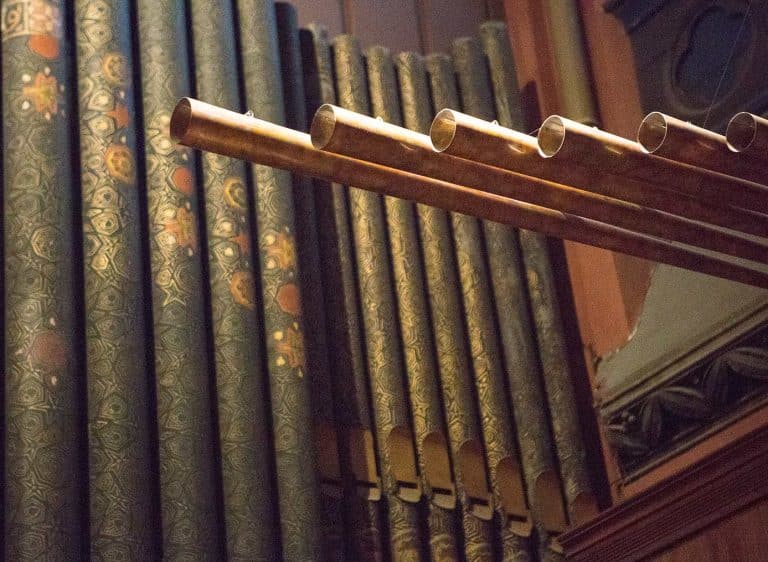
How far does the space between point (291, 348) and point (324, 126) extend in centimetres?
151

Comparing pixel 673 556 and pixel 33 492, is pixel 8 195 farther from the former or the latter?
pixel 673 556

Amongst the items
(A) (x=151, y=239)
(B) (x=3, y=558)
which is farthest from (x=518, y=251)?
(B) (x=3, y=558)

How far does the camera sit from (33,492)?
301 cm

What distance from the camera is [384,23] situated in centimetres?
459

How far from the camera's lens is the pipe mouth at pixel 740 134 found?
2.15m

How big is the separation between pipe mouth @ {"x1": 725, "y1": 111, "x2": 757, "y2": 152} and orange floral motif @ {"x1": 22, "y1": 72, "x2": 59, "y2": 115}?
198cm

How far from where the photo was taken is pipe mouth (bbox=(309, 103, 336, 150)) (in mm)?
2049

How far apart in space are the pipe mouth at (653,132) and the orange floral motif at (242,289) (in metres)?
1.56

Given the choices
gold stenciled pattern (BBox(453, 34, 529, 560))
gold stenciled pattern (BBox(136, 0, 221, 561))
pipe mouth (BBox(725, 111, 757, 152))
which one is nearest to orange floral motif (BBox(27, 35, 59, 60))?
gold stenciled pattern (BBox(136, 0, 221, 561))

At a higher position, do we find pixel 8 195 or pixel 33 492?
pixel 8 195

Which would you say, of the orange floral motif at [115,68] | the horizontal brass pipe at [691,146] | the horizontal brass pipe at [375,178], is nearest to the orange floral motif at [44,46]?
the orange floral motif at [115,68]

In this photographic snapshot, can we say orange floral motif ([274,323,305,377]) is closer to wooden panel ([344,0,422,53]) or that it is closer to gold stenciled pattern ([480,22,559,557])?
gold stenciled pattern ([480,22,559,557])

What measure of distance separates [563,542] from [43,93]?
179 cm

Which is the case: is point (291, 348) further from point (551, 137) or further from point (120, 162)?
point (551, 137)
